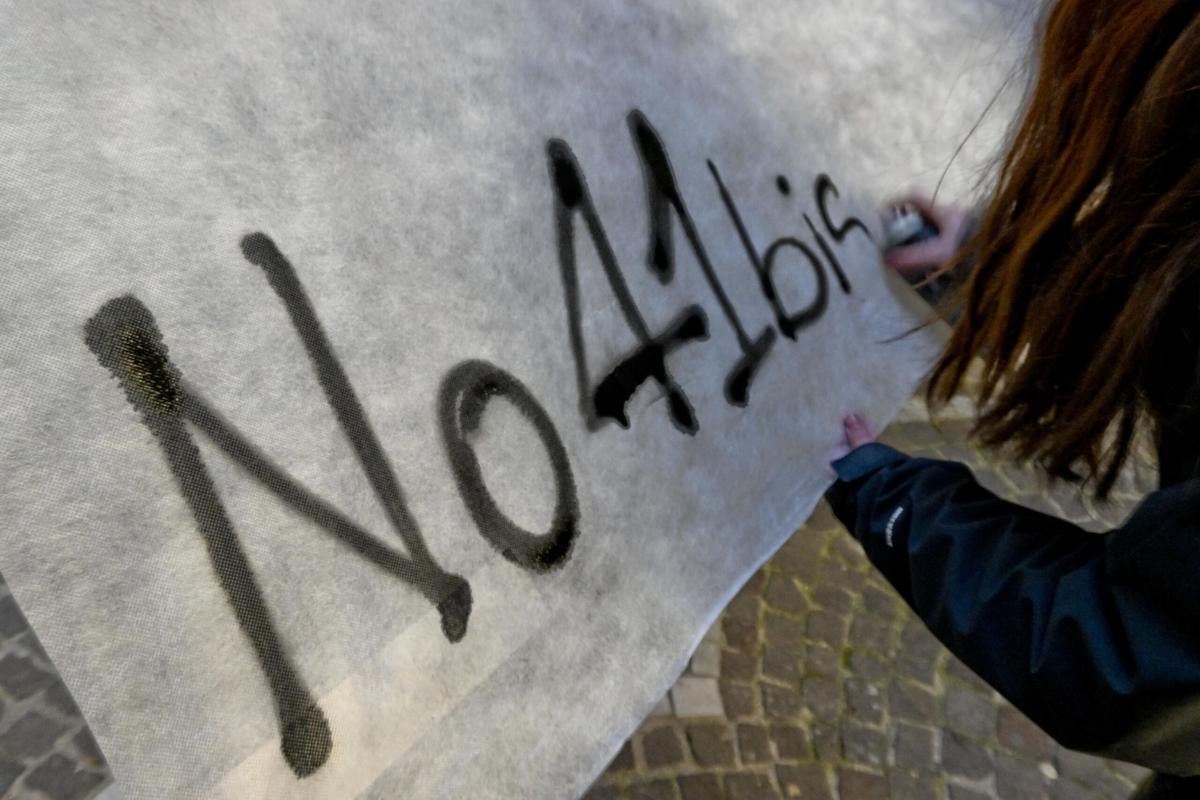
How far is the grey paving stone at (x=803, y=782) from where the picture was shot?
1.34 m

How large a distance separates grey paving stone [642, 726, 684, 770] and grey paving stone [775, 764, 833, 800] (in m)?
0.17

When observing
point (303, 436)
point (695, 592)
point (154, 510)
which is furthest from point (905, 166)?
point (154, 510)

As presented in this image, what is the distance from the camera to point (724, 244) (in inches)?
45.4

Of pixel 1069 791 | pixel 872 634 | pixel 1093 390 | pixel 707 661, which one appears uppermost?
pixel 1093 390

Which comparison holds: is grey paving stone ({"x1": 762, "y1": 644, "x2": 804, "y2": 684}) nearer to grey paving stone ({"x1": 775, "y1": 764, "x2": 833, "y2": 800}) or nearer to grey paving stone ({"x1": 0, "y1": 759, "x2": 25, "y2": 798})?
grey paving stone ({"x1": 775, "y1": 764, "x2": 833, "y2": 800})

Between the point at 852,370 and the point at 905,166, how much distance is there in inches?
16.4

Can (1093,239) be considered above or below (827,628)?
above

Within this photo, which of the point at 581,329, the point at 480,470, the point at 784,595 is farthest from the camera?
the point at 784,595

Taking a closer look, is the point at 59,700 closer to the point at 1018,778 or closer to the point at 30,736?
the point at 30,736

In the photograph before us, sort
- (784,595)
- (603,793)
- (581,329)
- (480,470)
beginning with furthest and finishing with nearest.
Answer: (784,595)
(603,793)
(581,329)
(480,470)

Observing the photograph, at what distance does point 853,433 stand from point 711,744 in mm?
577

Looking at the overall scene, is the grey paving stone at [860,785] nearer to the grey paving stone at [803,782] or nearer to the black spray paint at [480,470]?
the grey paving stone at [803,782]

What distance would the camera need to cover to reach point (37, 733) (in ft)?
3.51

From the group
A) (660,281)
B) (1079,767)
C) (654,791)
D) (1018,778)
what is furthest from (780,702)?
(660,281)
